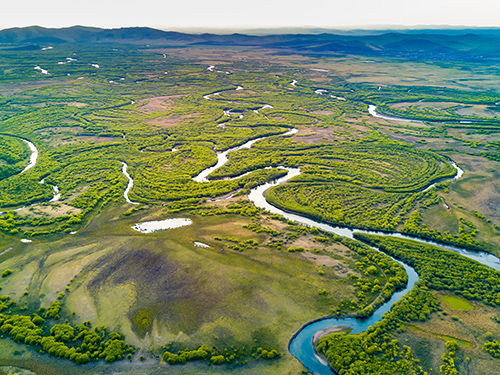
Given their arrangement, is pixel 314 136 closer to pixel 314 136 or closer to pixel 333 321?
pixel 314 136

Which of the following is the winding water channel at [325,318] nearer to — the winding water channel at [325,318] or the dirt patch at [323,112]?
the winding water channel at [325,318]

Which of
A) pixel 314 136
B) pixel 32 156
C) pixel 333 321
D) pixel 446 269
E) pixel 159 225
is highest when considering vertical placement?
pixel 314 136

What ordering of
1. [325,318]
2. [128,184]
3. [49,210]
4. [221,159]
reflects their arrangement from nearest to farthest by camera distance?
[325,318] → [49,210] → [128,184] → [221,159]

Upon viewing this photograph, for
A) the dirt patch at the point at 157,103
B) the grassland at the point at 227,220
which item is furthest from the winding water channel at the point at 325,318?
the dirt patch at the point at 157,103

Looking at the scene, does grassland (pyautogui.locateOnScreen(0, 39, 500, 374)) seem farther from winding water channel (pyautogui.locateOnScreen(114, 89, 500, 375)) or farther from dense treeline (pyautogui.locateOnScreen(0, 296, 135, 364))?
winding water channel (pyautogui.locateOnScreen(114, 89, 500, 375))

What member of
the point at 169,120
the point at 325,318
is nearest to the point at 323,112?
the point at 169,120

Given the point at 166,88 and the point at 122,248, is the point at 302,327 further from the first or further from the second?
the point at 166,88
